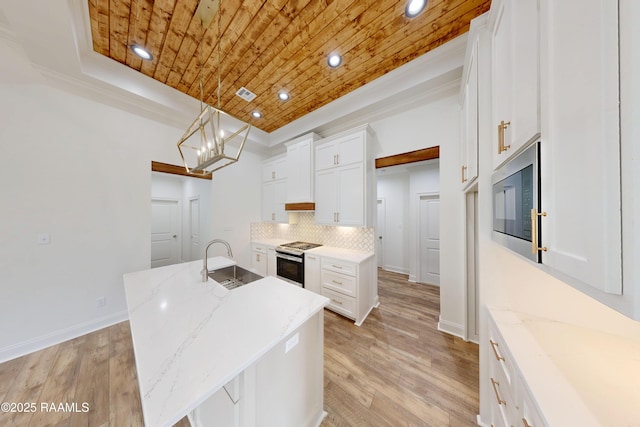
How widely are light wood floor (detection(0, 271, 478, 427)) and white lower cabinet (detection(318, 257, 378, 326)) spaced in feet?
0.68

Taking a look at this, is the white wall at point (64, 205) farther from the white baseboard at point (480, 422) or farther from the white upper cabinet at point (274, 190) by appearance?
the white baseboard at point (480, 422)

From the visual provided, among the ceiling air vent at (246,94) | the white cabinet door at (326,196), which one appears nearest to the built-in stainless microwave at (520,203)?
the white cabinet door at (326,196)

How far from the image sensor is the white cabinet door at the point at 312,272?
2.86 m

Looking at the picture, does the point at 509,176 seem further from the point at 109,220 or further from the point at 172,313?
the point at 109,220

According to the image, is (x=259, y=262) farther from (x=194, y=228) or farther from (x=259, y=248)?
(x=194, y=228)

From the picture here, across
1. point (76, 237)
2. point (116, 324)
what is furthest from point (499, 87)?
point (116, 324)

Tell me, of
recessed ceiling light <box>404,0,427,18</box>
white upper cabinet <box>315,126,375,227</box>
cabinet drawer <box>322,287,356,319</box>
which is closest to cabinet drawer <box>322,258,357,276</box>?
cabinet drawer <box>322,287,356,319</box>

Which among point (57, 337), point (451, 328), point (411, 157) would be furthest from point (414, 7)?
point (57, 337)

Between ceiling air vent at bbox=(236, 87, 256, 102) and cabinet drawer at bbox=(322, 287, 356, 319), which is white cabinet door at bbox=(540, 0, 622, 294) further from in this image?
ceiling air vent at bbox=(236, 87, 256, 102)

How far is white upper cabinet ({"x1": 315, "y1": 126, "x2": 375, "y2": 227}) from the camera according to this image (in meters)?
2.70

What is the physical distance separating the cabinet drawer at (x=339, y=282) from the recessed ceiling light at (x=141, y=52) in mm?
3226

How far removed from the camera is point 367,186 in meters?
2.71

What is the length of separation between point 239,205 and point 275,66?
2544 millimetres

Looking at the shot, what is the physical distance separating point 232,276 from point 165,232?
392cm
